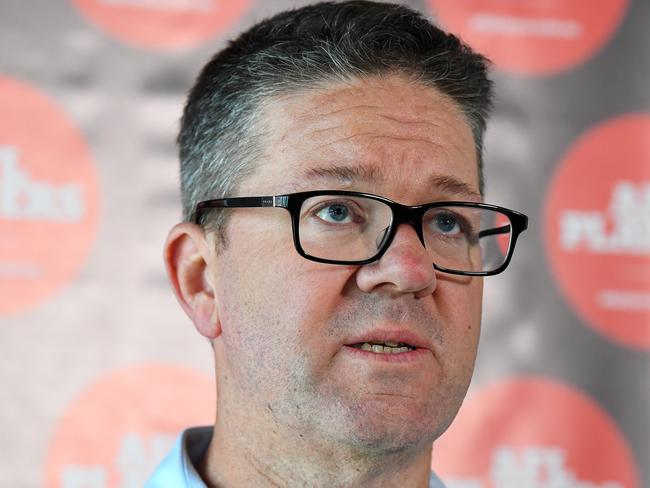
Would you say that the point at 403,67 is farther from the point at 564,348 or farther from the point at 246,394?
the point at 564,348

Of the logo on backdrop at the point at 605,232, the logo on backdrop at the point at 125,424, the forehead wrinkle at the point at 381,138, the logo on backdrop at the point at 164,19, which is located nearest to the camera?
the forehead wrinkle at the point at 381,138

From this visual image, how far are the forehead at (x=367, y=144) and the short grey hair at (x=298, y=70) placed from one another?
0.10 feet

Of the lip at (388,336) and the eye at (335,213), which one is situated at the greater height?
the eye at (335,213)

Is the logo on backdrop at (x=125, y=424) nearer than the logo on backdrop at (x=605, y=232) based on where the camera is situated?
Yes

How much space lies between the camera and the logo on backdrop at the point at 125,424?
7.66 feet

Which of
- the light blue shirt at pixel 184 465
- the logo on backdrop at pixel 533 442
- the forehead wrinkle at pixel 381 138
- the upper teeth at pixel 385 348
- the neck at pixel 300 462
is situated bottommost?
the logo on backdrop at pixel 533 442

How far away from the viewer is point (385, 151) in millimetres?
1494

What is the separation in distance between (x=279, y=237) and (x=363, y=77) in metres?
0.32

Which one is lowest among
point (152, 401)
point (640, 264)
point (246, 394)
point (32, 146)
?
point (152, 401)

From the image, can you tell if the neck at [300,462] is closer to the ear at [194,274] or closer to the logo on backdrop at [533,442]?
the ear at [194,274]

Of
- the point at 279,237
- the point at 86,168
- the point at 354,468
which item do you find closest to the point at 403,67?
the point at 279,237

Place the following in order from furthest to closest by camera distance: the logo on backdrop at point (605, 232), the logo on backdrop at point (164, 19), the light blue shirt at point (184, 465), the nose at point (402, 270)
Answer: the logo on backdrop at point (605, 232), the logo on backdrop at point (164, 19), the light blue shirt at point (184, 465), the nose at point (402, 270)

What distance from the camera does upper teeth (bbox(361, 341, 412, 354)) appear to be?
1407mm

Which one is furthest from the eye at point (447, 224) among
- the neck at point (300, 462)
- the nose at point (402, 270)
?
the neck at point (300, 462)
